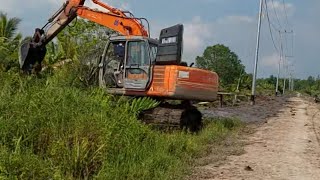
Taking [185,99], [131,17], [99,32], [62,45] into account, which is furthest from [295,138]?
[99,32]

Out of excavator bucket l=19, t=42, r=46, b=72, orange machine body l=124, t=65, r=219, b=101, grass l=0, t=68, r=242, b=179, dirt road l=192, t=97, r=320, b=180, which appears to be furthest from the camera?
excavator bucket l=19, t=42, r=46, b=72

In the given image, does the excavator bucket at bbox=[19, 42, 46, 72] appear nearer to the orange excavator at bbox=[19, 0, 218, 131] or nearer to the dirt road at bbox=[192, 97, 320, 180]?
the orange excavator at bbox=[19, 0, 218, 131]

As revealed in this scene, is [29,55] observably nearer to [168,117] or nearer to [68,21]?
[68,21]

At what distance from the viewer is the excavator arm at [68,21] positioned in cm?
1466

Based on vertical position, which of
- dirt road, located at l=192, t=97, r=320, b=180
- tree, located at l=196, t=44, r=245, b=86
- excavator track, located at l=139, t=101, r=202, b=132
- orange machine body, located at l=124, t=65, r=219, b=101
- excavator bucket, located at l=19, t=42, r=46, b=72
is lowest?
dirt road, located at l=192, t=97, r=320, b=180

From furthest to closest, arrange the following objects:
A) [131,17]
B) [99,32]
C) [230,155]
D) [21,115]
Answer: [99,32] → [131,17] → [230,155] → [21,115]

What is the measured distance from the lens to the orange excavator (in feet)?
42.3

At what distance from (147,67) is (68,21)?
367 cm

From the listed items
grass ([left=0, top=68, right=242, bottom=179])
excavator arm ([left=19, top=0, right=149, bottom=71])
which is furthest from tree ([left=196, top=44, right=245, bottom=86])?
grass ([left=0, top=68, right=242, bottom=179])

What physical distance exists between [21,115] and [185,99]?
6.03 meters

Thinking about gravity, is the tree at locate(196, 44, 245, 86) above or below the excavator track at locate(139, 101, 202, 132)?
above

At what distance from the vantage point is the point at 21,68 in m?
14.4

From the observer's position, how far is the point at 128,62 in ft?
45.1

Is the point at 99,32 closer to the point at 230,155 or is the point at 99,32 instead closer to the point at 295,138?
the point at 295,138
